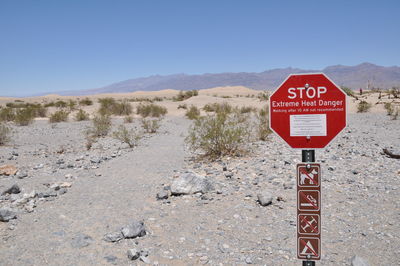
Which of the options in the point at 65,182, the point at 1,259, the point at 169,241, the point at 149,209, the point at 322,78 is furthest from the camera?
the point at 65,182

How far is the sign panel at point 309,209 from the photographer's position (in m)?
2.55

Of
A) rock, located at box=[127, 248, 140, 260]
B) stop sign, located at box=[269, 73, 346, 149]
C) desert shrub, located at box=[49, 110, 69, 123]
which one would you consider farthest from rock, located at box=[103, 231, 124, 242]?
desert shrub, located at box=[49, 110, 69, 123]

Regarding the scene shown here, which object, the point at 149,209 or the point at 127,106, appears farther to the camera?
the point at 127,106

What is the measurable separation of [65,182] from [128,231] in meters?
3.20

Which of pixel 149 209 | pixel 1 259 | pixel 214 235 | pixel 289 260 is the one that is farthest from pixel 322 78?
pixel 1 259

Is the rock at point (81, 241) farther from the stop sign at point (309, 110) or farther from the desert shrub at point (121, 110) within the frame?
the desert shrub at point (121, 110)

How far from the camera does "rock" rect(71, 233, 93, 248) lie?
4184 mm

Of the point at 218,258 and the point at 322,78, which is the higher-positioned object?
the point at 322,78

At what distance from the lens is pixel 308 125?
2521 mm

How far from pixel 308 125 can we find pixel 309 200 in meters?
0.60

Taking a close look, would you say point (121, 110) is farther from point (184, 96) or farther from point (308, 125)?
point (308, 125)

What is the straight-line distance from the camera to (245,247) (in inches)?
160

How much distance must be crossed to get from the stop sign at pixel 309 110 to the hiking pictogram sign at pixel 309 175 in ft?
0.52

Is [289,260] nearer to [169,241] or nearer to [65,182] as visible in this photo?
[169,241]
